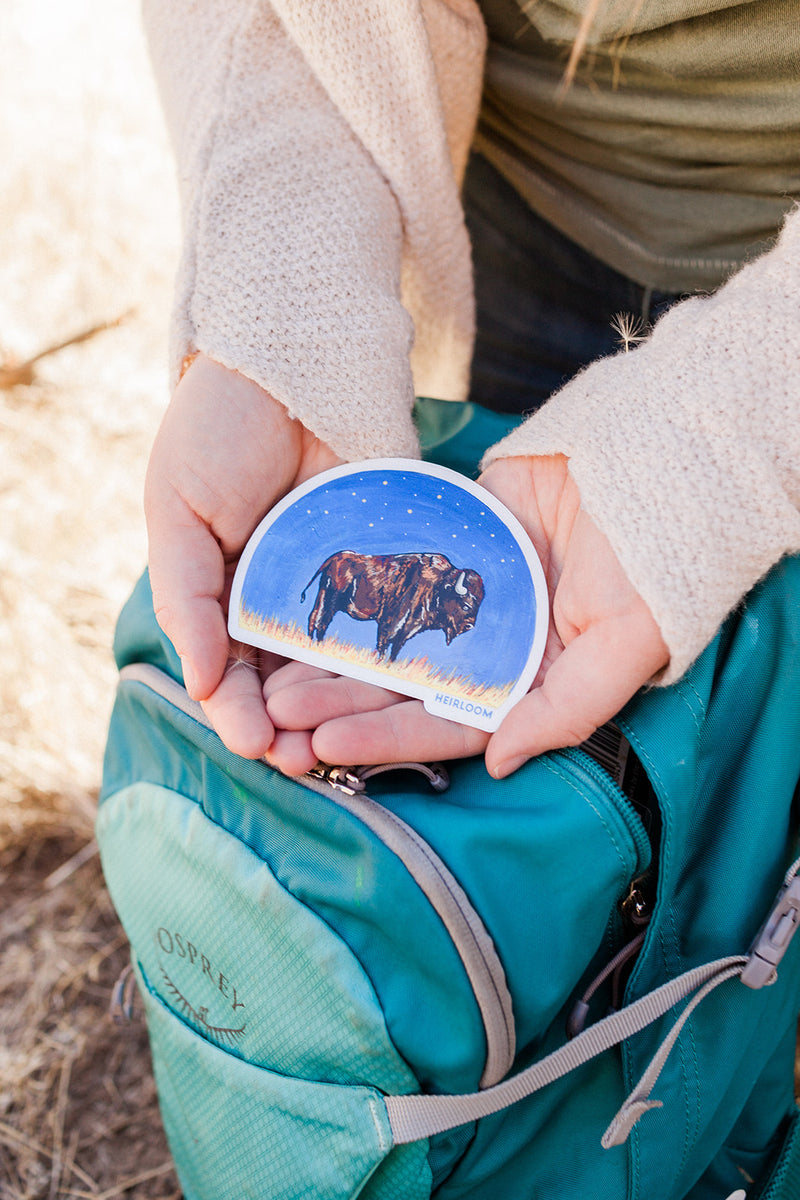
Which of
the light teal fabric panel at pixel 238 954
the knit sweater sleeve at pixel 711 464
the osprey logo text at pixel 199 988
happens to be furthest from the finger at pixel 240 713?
the knit sweater sleeve at pixel 711 464

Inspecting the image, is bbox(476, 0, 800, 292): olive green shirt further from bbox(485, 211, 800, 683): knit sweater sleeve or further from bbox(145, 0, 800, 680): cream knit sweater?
bbox(485, 211, 800, 683): knit sweater sleeve

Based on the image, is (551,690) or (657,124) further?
(657,124)

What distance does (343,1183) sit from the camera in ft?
2.20

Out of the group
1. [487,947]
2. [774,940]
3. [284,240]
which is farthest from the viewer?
[284,240]

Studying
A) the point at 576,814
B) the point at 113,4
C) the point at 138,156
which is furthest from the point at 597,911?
the point at 113,4

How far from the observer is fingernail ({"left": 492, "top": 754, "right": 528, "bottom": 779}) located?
691 millimetres

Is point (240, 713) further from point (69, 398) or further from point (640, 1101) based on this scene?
point (69, 398)

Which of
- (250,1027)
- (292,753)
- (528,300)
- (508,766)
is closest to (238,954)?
(250,1027)

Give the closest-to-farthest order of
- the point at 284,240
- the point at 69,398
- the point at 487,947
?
the point at 487,947 → the point at 284,240 → the point at 69,398

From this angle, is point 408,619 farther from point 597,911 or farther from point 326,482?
point 597,911

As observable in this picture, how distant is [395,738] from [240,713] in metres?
0.15

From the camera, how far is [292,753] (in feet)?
2.35

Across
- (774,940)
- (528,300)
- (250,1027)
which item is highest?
(528,300)

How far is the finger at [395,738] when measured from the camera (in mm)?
702
